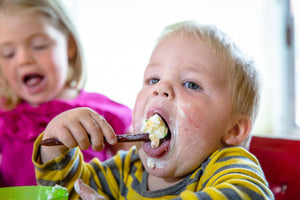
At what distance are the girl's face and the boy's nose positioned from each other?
68 centimetres

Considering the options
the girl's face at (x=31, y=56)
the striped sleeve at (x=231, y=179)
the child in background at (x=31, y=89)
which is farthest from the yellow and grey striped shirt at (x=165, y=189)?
the girl's face at (x=31, y=56)

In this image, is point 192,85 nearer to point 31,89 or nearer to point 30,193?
point 30,193

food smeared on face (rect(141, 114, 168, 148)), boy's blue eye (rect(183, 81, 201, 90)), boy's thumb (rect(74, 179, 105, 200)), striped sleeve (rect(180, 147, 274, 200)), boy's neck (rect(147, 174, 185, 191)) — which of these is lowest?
boy's neck (rect(147, 174, 185, 191))

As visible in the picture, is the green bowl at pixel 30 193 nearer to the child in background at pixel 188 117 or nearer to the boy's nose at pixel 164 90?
the child in background at pixel 188 117

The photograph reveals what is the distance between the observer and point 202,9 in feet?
6.66

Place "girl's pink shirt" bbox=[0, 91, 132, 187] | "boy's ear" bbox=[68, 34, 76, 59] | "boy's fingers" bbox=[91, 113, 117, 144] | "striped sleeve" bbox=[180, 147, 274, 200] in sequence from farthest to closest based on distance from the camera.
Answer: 1. "boy's ear" bbox=[68, 34, 76, 59]
2. "girl's pink shirt" bbox=[0, 91, 132, 187]
3. "boy's fingers" bbox=[91, 113, 117, 144]
4. "striped sleeve" bbox=[180, 147, 274, 200]

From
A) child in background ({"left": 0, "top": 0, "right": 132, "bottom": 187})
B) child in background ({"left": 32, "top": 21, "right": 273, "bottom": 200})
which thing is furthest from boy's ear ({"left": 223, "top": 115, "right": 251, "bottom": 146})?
child in background ({"left": 0, "top": 0, "right": 132, "bottom": 187})

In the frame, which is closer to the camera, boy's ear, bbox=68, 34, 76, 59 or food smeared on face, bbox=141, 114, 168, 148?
food smeared on face, bbox=141, 114, 168, 148

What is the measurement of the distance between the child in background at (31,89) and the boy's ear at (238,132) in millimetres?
524

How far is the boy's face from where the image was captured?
0.74 metres

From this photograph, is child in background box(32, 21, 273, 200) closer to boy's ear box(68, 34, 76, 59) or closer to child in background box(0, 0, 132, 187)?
child in background box(0, 0, 132, 187)

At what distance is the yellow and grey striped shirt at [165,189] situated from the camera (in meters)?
0.58

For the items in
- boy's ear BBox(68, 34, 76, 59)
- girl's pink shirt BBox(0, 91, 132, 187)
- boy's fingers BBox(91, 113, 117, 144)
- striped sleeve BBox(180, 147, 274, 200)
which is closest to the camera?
striped sleeve BBox(180, 147, 274, 200)

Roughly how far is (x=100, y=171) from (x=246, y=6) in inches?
60.0
